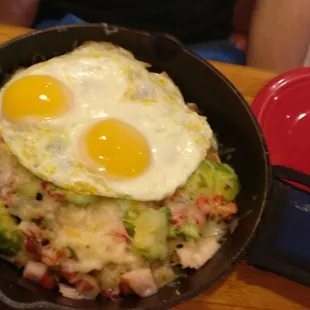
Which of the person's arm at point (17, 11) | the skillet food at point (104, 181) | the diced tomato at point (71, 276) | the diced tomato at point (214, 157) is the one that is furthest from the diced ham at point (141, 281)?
the person's arm at point (17, 11)

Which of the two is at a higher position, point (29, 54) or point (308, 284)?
point (29, 54)

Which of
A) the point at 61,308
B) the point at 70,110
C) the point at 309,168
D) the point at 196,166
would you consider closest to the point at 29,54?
the point at 70,110

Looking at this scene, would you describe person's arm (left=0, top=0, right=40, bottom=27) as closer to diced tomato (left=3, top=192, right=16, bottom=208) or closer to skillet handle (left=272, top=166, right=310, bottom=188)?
diced tomato (left=3, top=192, right=16, bottom=208)

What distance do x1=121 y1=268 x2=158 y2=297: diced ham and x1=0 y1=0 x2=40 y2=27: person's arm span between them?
111cm

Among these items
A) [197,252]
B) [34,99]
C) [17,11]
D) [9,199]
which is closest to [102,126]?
[34,99]

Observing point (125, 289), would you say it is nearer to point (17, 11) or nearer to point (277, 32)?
point (17, 11)

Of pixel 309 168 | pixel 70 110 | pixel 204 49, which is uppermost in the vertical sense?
pixel 70 110

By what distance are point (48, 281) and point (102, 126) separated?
15.2 inches

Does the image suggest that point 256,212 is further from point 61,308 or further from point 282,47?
point 282,47

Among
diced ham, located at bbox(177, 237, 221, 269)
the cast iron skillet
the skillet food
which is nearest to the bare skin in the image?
the cast iron skillet

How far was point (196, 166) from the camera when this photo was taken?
4.23 feet

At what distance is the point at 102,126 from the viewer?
4.11 ft

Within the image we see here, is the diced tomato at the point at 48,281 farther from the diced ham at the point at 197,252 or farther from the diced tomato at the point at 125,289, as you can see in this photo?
the diced ham at the point at 197,252

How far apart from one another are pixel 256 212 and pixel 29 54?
2.35ft
